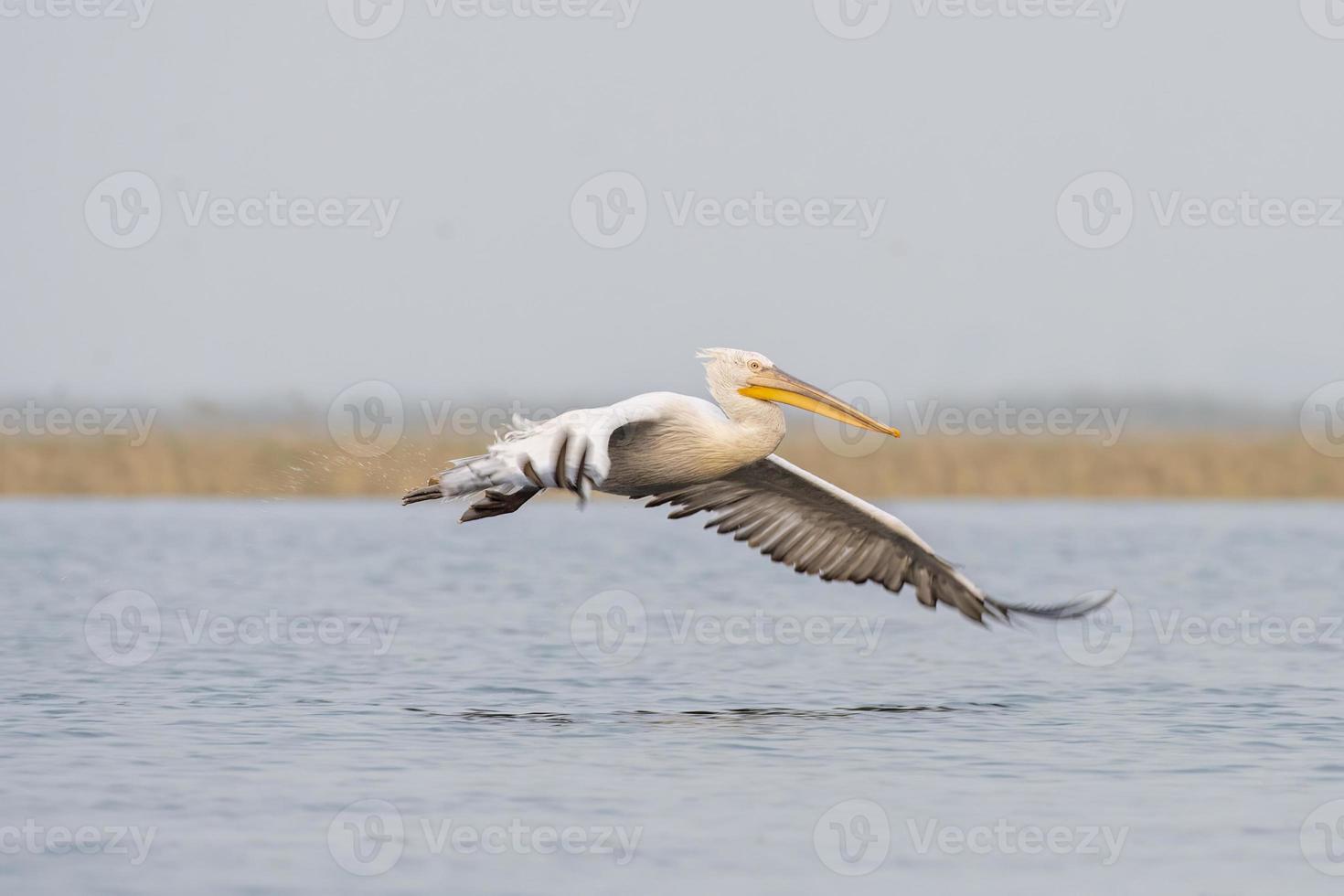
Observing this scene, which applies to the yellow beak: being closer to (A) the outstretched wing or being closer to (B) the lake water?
(A) the outstretched wing

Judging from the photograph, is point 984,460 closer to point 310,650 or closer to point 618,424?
point 310,650

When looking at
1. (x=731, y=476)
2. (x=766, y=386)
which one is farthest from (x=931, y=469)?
(x=766, y=386)

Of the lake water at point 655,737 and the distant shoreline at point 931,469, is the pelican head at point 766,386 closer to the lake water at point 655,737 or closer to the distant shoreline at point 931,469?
the lake water at point 655,737

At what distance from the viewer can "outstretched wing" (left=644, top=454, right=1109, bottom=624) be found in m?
11.7

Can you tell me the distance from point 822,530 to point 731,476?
72 cm

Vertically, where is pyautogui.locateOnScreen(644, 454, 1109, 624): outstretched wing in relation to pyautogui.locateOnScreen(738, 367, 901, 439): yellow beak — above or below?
below

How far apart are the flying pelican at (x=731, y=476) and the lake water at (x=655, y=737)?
2.92 ft

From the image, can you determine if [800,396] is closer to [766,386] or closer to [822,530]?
[766,386]

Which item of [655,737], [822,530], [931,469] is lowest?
[655,737]

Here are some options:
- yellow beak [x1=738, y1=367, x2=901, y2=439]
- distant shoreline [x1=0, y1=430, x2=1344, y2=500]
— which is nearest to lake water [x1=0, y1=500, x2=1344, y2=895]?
yellow beak [x1=738, y1=367, x2=901, y2=439]

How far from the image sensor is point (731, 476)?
469 inches

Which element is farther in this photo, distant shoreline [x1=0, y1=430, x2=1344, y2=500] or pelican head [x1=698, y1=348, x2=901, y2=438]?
distant shoreline [x1=0, y1=430, x2=1344, y2=500]

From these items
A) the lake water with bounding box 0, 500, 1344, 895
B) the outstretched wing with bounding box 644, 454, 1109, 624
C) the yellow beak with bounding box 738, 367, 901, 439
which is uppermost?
the yellow beak with bounding box 738, 367, 901, 439

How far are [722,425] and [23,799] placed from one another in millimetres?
4153
